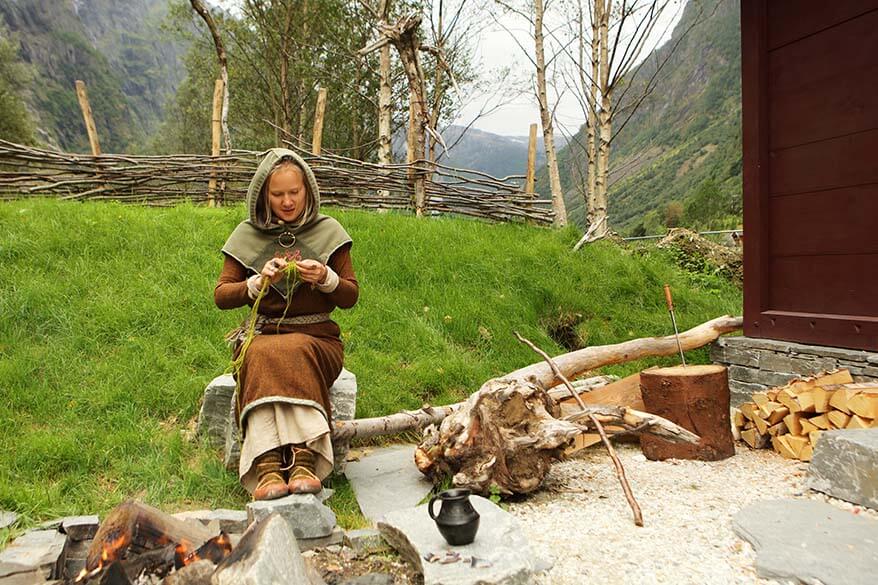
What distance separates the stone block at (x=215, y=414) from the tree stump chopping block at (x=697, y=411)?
96.4 inches

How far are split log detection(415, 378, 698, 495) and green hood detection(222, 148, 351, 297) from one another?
3.41 ft

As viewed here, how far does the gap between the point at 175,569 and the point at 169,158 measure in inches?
285

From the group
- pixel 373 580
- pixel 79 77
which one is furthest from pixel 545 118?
pixel 79 77

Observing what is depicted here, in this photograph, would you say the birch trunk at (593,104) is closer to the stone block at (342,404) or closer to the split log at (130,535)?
the stone block at (342,404)

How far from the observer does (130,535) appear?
5.57 feet

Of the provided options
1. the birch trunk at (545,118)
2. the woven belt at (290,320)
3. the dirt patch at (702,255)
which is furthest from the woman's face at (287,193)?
the dirt patch at (702,255)

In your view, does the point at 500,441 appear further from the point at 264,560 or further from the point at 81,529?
the point at 81,529

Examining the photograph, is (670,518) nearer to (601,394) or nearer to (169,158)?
(601,394)

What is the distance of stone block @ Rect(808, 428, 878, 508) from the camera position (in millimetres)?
2477

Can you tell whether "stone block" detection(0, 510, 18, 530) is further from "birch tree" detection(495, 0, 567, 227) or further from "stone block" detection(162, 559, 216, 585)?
"birch tree" detection(495, 0, 567, 227)

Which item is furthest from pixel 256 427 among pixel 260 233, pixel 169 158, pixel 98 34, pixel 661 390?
pixel 98 34

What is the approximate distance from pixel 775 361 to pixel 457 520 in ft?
10.8

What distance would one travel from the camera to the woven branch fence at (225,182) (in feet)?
24.0

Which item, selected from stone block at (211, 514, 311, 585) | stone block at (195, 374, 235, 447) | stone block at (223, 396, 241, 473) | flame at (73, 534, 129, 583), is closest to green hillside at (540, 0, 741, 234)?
stone block at (195, 374, 235, 447)
